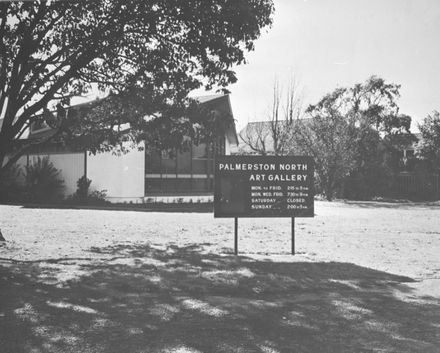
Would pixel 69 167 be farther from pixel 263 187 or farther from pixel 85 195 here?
pixel 263 187

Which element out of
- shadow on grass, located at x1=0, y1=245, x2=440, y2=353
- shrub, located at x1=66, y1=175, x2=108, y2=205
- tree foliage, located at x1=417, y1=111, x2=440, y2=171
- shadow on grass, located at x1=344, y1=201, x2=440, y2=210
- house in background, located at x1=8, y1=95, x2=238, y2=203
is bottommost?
shadow on grass, located at x1=0, y1=245, x2=440, y2=353

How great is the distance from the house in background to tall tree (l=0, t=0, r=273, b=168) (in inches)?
506

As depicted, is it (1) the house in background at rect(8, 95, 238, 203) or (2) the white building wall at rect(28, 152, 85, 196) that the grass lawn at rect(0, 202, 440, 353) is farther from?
(2) the white building wall at rect(28, 152, 85, 196)

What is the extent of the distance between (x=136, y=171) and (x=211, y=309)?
20.0 metres

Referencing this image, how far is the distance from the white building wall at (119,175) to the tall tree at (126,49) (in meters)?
13.7

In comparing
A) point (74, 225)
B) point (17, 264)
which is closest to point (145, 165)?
point (74, 225)

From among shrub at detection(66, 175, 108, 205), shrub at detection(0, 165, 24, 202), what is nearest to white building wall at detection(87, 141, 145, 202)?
shrub at detection(66, 175, 108, 205)

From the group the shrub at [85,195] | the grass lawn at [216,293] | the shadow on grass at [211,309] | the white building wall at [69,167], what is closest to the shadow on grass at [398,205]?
the grass lawn at [216,293]

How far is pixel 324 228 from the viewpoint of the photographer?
15.0 metres

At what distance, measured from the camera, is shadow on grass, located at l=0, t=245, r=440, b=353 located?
4.54 m

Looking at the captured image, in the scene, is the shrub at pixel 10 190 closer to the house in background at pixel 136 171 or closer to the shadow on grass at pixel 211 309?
the house in background at pixel 136 171

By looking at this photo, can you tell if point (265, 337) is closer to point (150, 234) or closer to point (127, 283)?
point (127, 283)

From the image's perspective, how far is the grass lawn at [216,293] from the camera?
15.2 feet

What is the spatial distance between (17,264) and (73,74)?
13.7 feet
